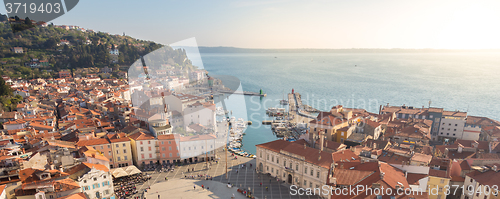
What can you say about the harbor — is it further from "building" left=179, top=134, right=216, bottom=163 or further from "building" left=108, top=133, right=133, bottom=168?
"building" left=108, top=133, right=133, bottom=168

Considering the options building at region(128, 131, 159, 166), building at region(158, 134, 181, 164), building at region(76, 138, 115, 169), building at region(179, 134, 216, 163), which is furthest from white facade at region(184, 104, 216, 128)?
building at region(76, 138, 115, 169)

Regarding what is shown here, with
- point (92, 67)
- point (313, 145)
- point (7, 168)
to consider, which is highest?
point (92, 67)

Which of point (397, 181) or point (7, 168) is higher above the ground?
point (7, 168)

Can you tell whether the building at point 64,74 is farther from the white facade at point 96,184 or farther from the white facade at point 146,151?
the white facade at point 96,184

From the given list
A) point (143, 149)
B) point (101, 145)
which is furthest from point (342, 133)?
point (101, 145)

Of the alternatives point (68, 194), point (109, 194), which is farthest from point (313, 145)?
point (68, 194)

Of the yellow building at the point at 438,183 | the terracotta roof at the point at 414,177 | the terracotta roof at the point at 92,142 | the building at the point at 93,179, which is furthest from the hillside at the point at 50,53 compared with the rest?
the yellow building at the point at 438,183

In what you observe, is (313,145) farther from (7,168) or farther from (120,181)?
(7,168)

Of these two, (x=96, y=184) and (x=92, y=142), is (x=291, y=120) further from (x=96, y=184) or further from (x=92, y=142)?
(x=96, y=184)
